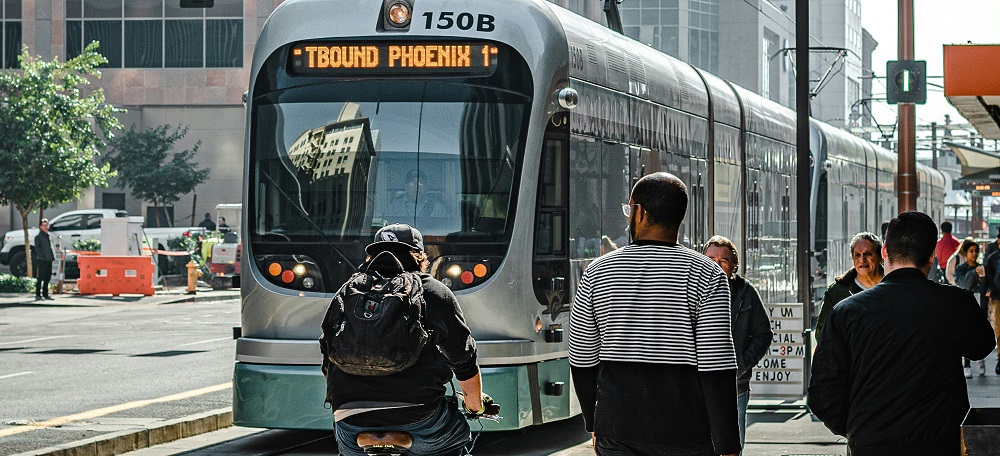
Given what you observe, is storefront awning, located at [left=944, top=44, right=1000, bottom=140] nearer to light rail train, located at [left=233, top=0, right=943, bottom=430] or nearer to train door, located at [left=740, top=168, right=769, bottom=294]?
light rail train, located at [left=233, top=0, right=943, bottom=430]

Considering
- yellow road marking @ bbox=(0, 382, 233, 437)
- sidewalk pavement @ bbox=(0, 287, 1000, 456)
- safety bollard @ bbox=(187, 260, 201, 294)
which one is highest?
safety bollard @ bbox=(187, 260, 201, 294)

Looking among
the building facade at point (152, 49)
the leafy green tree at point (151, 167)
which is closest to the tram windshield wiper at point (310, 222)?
the leafy green tree at point (151, 167)

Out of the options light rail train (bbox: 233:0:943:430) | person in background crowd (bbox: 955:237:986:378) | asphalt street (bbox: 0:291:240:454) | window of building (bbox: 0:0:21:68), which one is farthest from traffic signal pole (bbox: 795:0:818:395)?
window of building (bbox: 0:0:21:68)

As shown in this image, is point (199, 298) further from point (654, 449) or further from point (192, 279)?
point (654, 449)

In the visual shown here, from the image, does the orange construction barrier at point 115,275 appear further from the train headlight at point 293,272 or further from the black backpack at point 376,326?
the black backpack at point 376,326

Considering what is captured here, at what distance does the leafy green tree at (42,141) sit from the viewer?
38.3m

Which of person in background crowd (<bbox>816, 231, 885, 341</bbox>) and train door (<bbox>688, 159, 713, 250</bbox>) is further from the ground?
train door (<bbox>688, 159, 713, 250</bbox>)

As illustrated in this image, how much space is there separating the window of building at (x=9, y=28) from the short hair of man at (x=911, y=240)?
60.2 m

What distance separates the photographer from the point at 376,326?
17.6 ft

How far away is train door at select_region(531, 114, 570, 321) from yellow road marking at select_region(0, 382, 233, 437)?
3.81 m

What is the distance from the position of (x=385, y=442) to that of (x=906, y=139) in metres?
14.6

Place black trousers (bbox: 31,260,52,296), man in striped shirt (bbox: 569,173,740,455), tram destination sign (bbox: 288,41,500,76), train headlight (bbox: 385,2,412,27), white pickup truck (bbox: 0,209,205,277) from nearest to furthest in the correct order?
man in striped shirt (bbox: 569,173,740,455), tram destination sign (bbox: 288,41,500,76), train headlight (bbox: 385,2,412,27), black trousers (bbox: 31,260,52,296), white pickup truck (bbox: 0,209,205,277)

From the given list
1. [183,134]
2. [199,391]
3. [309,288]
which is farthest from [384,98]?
[183,134]

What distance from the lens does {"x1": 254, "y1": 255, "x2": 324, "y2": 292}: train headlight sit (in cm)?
1061
